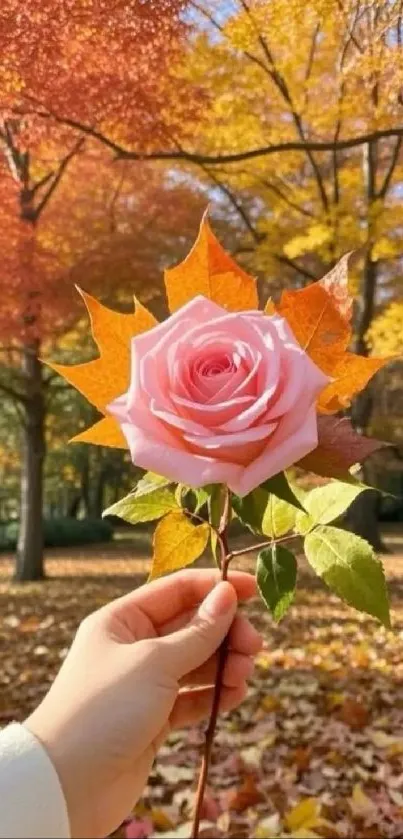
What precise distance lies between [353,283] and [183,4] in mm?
608

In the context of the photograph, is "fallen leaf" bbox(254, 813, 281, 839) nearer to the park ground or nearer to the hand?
the park ground

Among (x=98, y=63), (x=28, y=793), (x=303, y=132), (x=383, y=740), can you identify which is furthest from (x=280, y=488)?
(x=303, y=132)

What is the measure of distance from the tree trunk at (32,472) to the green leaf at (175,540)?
208 cm

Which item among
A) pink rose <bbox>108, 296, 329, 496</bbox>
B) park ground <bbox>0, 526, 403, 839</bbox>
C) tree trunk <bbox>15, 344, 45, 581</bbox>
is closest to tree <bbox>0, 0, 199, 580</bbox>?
tree trunk <bbox>15, 344, 45, 581</bbox>

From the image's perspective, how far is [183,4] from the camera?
1.18 meters

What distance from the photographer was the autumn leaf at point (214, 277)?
1.11 feet

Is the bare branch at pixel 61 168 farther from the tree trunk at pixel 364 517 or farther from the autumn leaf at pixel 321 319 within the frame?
the autumn leaf at pixel 321 319

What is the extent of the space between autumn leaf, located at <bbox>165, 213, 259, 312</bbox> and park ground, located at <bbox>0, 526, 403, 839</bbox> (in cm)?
73

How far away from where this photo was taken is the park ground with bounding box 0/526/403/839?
981mm

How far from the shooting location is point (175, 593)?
1.24 feet

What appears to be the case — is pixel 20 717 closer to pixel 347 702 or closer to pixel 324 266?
pixel 347 702

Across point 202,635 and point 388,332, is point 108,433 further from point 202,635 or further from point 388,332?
point 388,332

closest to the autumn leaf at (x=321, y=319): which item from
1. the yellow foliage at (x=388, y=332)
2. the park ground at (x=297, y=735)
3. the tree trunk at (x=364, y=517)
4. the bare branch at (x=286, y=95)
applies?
the park ground at (x=297, y=735)

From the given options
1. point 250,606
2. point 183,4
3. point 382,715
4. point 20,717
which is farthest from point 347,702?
point 183,4
